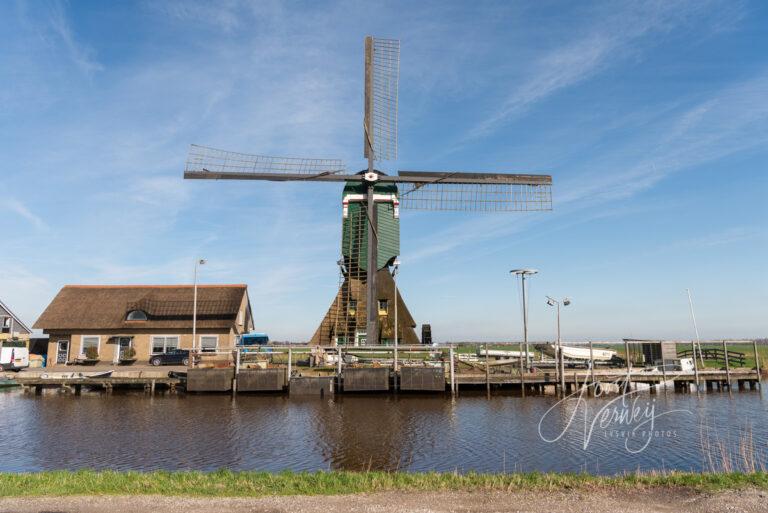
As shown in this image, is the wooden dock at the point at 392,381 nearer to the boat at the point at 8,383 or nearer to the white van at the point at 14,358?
the boat at the point at 8,383

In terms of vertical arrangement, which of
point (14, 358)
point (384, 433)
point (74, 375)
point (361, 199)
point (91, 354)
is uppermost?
point (361, 199)

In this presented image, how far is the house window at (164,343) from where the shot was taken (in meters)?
42.7

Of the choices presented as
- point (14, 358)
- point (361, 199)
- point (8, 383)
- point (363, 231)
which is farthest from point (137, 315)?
point (361, 199)

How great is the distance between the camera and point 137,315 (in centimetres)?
4338

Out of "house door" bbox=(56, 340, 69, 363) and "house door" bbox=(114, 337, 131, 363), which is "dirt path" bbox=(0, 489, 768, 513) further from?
"house door" bbox=(56, 340, 69, 363)

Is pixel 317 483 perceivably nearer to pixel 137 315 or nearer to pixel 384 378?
pixel 384 378

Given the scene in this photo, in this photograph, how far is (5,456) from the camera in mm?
16953

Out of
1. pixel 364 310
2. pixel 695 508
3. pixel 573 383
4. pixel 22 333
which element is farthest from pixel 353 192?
pixel 22 333

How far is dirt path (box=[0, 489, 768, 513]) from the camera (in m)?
9.86

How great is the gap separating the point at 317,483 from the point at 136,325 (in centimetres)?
3577

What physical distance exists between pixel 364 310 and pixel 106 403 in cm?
1686

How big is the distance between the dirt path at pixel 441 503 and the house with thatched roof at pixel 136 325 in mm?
32682

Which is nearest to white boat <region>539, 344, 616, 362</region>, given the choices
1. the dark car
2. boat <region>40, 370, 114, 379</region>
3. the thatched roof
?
the thatched roof

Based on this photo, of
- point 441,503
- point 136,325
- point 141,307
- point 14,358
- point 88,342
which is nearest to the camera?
point 441,503
